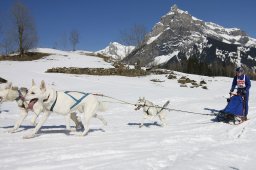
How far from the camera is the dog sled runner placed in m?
11.5

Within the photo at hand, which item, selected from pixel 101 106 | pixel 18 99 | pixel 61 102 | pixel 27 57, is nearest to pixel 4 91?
pixel 18 99

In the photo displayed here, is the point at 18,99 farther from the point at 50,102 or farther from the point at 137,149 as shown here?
the point at 137,149

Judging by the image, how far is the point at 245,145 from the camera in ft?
26.2

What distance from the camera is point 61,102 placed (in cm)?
823

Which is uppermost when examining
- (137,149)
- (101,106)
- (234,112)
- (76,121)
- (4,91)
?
(4,91)

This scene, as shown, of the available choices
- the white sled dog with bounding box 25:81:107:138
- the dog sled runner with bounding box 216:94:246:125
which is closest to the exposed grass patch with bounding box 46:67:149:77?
the dog sled runner with bounding box 216:94:246:125

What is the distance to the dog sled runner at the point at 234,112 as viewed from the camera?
1145 centimetres

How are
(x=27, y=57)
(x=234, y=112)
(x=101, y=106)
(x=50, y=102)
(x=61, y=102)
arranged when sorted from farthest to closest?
1. (x=27, y=57)
2. (x=234, y=112)
3. (x=101, y=106)
4. (x=61, y=102)
5. (x=50, y=102)

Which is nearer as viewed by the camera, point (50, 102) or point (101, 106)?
point (50, 102)

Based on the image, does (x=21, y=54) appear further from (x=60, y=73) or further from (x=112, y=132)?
(x=112, y=132)

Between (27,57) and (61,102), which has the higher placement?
(27,57)

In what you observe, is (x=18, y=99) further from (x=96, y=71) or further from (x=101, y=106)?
(x=96, y=71)

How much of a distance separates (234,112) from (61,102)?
6.11 m

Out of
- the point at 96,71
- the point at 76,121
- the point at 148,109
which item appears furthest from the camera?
the point at 96,71
